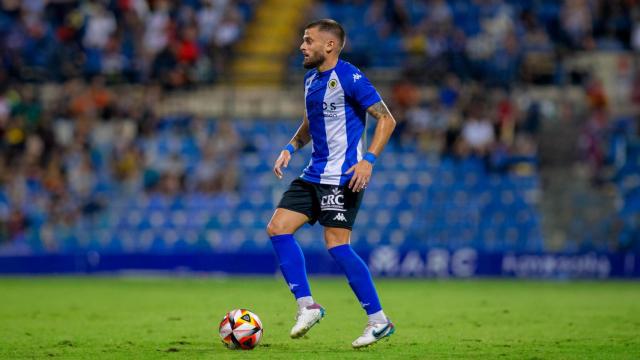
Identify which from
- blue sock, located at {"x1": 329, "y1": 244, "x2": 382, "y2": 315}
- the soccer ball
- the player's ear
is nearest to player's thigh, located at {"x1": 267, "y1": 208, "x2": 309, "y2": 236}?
blue sock, located at {"x1": 329, "y1": 244, "x2": 382, "y2": 315}

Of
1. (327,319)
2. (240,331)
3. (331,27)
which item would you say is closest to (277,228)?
(240,331)

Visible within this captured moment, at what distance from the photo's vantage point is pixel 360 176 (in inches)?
345

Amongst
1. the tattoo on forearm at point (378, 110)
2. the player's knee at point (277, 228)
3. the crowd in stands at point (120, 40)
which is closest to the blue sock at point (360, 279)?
the player's knee at point (277, 228)

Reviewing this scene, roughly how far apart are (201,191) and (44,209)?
3.07 metres

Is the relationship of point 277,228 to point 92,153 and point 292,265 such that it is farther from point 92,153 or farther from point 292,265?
point 92,153

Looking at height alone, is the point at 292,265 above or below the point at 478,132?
below

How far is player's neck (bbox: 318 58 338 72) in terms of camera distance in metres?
9.14

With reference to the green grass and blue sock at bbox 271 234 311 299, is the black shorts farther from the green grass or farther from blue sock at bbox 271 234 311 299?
the green grass

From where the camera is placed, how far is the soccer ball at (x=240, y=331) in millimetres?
8914

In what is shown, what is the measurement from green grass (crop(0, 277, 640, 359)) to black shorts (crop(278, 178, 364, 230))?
1041 millimetres

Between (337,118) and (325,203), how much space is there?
712 mm

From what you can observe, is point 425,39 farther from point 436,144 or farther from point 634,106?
point 634,106

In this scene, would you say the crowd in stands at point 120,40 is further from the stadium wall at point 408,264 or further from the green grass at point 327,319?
the green grass at point 327,319

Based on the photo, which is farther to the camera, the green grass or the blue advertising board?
the blue advertising board
